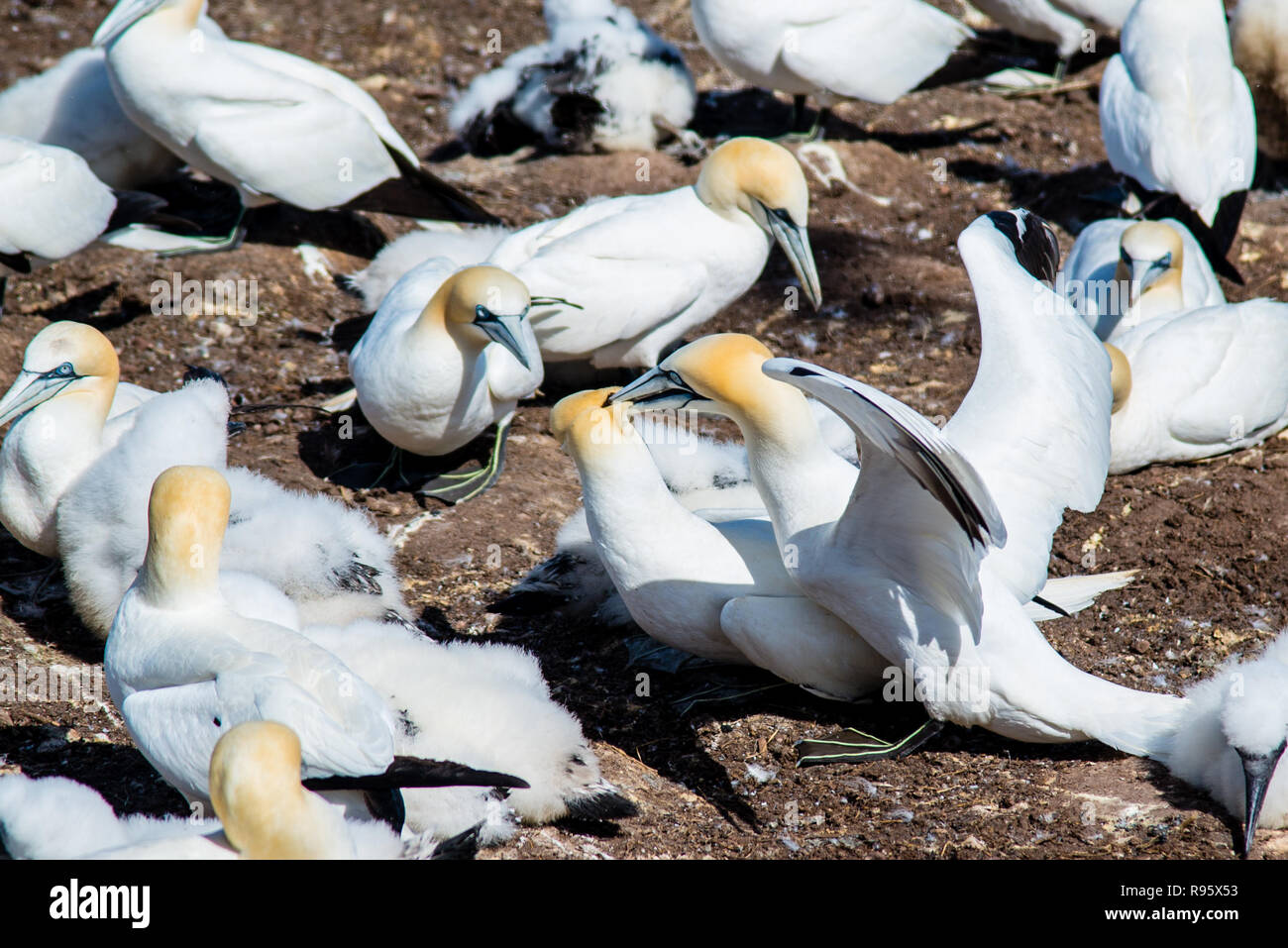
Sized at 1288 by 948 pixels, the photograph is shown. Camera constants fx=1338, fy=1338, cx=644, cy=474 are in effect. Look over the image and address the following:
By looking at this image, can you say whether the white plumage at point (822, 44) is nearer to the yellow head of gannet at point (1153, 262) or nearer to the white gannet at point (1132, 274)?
the white gannet at point (1132, 274)

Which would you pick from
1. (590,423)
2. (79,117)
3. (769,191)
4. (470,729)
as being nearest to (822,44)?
(769,191)

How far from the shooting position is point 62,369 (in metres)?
4.45

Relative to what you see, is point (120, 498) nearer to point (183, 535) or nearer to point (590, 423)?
point (183, 535)

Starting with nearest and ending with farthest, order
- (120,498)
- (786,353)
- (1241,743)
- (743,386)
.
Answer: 1. (1241,743)
2. (743,386)
3. (120,498)
4. (786,353)

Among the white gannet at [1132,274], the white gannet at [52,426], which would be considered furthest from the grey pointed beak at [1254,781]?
the white gannet at [52,426]

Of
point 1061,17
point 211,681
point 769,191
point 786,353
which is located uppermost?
point 1061,17

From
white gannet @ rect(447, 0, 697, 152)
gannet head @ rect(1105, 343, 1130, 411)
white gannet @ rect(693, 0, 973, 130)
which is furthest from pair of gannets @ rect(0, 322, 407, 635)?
white gannet @ rect(693, 0, 973, 130)

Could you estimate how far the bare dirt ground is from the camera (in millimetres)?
3533

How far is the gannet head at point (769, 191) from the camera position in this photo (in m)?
Result: 5.66

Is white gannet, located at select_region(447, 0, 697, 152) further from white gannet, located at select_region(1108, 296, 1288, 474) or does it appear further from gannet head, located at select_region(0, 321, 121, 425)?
gannet head, located at select_region(0, 321, 121, 425)

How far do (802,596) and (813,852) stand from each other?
84 centimetres

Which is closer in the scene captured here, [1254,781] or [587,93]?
[1254,781]

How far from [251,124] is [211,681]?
13.5ft

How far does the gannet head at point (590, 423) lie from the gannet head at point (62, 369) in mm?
1600
